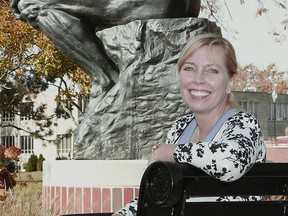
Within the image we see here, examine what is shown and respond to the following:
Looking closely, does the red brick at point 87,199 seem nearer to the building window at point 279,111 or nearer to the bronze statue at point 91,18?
the bronze statue at point 91,18

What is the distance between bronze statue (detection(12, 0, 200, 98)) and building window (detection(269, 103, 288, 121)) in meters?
61.2

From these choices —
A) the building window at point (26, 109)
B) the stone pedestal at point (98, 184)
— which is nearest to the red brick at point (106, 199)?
the stone pedestal at point (98, 184)

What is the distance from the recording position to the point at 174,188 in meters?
2.06

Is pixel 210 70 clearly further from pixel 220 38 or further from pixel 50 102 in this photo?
pixel 50 102

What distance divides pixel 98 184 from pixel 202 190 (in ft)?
13.2

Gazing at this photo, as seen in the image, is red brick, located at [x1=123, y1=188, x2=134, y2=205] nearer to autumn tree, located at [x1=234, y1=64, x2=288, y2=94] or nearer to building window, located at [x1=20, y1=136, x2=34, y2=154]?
autumn tree, located at [x1=234, y1=64, x2=288, y2=94]

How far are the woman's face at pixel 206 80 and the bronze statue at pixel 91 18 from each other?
3760mm

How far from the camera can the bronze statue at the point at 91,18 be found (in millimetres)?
6555

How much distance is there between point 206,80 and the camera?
8.98ft

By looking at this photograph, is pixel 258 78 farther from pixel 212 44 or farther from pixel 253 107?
pixel 212 44

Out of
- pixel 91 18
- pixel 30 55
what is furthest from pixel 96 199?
pixel 30 55

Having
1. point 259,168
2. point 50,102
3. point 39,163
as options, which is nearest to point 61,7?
point 259,168

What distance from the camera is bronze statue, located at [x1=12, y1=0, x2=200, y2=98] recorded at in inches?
258

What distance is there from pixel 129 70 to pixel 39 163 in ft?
150
